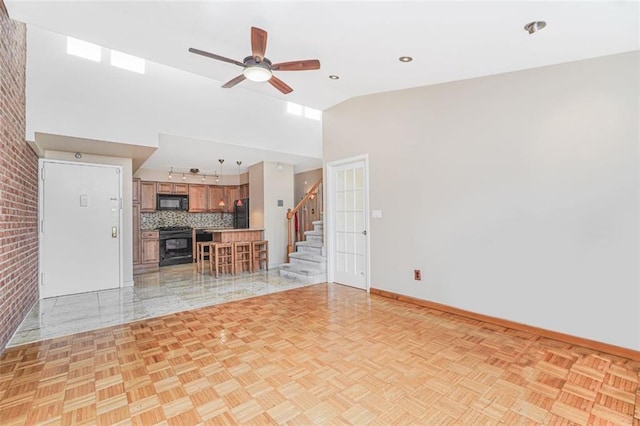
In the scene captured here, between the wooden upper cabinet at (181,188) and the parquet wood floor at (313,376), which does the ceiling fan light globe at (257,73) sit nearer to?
the parquet wood floor at (313,376)

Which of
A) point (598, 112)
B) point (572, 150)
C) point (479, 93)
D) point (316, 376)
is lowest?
point (316, 376)

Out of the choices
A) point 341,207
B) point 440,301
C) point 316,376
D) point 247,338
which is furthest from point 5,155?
point 440,301

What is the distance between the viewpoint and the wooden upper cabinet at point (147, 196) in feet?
23.8

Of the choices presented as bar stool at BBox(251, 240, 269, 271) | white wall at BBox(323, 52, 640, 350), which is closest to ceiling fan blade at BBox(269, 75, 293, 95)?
white wall at BBox(323, 52, 640, 350)

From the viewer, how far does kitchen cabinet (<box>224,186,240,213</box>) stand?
8.55m

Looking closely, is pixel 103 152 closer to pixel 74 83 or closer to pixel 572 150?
pixel 74 83

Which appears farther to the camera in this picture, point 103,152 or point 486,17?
point 103,152

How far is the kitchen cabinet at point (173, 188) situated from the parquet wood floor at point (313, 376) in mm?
5103

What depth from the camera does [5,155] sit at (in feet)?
8.75

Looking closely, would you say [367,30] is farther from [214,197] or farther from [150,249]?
[214,197]

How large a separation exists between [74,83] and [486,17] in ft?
14.3

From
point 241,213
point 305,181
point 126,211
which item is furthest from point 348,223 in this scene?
point 241,213

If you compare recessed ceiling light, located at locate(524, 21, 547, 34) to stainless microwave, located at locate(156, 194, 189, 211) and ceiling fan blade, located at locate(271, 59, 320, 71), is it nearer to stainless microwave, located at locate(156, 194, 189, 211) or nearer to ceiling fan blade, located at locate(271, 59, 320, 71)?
ceiling fan blade, located at locate(271, 59, 320, 71)

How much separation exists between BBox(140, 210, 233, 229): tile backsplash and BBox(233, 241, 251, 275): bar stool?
2816 mm
